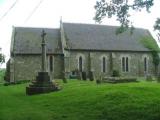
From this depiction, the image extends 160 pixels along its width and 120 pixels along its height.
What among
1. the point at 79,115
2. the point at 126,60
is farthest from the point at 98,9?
the point at 126,60

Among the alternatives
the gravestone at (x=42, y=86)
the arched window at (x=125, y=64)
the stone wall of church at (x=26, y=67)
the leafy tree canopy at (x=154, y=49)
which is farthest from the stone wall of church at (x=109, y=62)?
the gravestone at (x=42, y=86)

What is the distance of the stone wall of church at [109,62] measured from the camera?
172 ft

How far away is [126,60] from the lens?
5559 cm

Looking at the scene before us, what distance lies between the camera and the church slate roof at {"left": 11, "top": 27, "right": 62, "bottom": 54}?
50750mm

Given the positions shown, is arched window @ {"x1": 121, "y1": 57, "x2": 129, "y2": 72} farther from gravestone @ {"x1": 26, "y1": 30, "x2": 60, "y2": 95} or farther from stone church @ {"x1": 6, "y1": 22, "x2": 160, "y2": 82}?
gravestone @ {"x1": 26, "y1": 30, "x2": 60, "y2": 95}

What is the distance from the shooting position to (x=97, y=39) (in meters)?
55.8

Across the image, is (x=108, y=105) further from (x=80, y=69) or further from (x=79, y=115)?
(x=80, y=69)

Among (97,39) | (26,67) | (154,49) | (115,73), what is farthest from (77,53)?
(154,49)

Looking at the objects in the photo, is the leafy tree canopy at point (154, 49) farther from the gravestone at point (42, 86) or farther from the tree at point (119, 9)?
the tree at point (119, 9)

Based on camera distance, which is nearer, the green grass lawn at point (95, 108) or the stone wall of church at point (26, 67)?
the green grass lawn at point (95, 108)

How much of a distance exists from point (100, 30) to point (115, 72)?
931 centimetres

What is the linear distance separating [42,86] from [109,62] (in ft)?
97.7

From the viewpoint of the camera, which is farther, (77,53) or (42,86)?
(77,53)

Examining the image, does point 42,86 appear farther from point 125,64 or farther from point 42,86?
point 125,64
